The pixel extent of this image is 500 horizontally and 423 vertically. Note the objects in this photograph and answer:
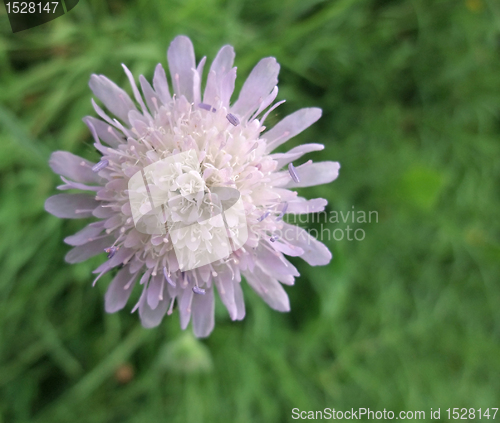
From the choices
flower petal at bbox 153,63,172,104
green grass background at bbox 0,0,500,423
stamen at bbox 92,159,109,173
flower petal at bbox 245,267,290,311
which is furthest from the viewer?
green grass background at bbox 0,0,500,423

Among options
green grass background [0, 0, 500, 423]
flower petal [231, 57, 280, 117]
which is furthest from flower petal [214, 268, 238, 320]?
green grass background [0, 0, 500, 423]

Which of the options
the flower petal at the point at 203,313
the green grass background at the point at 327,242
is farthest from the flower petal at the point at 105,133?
the green grass background at the point at 327,242

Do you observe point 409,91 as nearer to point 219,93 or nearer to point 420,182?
point 420,182

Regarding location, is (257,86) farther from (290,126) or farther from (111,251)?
(111,251)

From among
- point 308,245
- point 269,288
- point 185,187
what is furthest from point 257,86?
point 269,288

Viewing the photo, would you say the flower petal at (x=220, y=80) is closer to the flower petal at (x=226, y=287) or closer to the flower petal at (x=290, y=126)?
the flower petal at (x=290, y=126)

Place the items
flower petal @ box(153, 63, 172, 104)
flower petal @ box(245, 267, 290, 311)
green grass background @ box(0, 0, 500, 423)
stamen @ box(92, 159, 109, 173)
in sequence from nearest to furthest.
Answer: stamen @ box(92, 159, 109, 173) → flower petal @ box(153, 63, 172, 104) → flower petal @ box(245, 267, 290, 311) → green grass background @ box(0, 0, 500, 423)

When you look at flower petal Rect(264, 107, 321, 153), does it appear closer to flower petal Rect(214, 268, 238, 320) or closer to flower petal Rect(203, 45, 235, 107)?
flower petal Rect(203, 45, 235, 107)

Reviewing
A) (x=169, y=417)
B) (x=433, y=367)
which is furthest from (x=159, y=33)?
(x=433, y=367)
